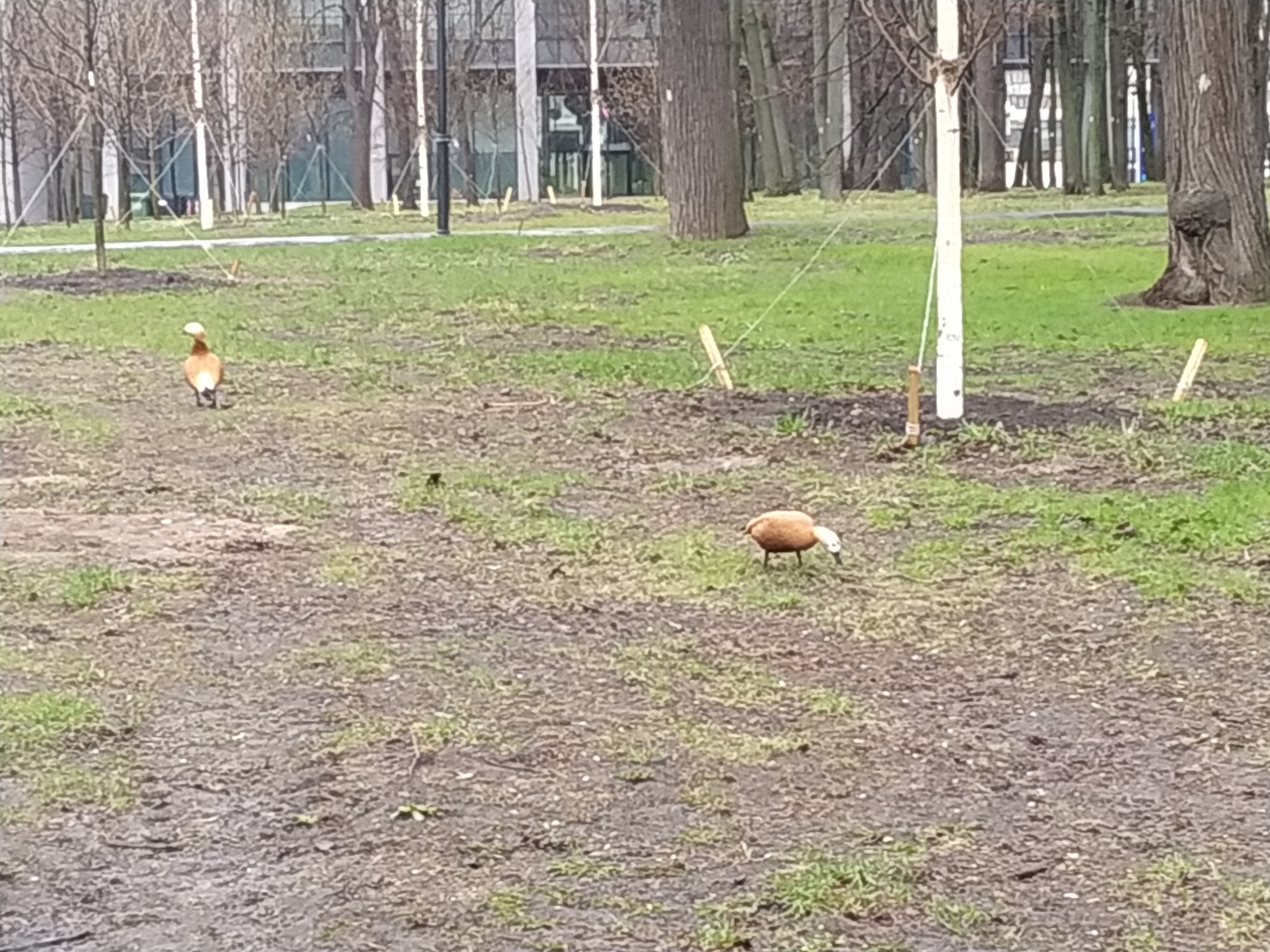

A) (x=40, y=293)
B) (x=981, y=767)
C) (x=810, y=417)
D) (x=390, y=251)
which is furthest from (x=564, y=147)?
(x=981, y=767)

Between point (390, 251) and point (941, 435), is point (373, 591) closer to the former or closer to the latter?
point (941, 435)

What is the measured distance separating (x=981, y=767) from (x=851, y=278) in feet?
50.1

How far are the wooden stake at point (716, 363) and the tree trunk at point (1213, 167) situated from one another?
4830mm

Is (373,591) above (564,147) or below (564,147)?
below

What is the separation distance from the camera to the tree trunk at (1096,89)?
4055cm

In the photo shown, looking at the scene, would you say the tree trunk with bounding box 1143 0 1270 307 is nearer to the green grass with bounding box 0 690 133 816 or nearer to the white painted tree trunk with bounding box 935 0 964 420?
the white painted tree trunk with bounding box 935 0 964 420

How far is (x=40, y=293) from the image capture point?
20094 mm

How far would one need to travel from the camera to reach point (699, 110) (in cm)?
2498

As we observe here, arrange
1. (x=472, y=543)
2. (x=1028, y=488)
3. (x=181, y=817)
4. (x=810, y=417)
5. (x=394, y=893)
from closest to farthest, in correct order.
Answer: (x=394, y=893) < (x=181, y=817) < (x=472, y=543) < (x=1028, y=488) < (x=810, y=417)

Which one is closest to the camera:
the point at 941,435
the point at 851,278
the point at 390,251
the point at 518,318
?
the point at 941,435

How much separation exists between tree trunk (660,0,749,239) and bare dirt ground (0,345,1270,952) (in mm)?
16356

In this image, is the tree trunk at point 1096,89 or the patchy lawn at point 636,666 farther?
the tree trunk at point 1096,89

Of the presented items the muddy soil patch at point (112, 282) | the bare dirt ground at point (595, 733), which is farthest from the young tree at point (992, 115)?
the bare dirt ground at point (595, 733)

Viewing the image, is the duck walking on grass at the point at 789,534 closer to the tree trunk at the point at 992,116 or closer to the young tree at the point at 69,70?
the young tree at the point at 69,70
